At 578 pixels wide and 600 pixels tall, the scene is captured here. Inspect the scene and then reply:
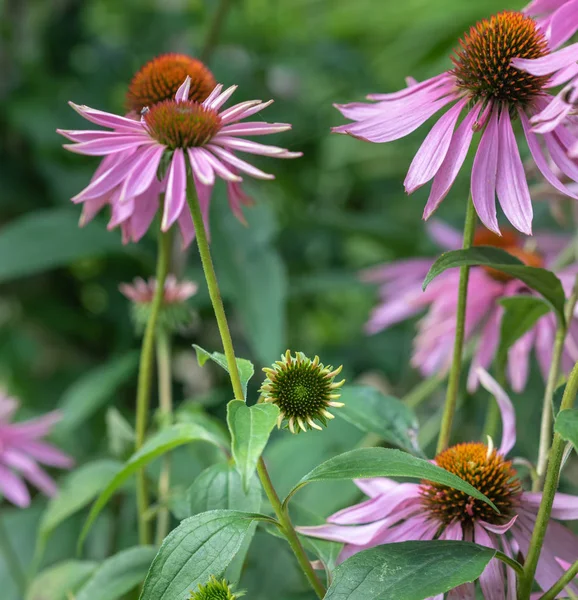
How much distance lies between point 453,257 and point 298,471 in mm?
341

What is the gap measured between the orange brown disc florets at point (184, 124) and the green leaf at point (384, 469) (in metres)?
0.14

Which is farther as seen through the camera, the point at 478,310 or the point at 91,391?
the point at 91,391

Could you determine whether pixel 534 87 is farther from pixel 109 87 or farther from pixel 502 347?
pixel 109 87

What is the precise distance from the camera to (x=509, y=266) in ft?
1.11

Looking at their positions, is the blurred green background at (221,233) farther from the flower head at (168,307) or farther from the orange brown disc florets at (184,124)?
the orange brown disc florets at (184,124)

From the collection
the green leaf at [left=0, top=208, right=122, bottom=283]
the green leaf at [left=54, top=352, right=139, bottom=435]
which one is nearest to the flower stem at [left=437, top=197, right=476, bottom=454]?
the green leaf at [left=54, top=352, right=139, bottom=435]

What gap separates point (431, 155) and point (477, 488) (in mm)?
145

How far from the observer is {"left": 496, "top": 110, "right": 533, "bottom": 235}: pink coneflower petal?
1.09ft

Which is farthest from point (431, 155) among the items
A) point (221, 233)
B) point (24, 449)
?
point (221, 233)

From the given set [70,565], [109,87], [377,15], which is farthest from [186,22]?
[70,565]

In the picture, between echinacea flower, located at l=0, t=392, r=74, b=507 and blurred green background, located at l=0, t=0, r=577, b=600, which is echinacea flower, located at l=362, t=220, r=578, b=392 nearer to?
blurred green background, located at l=0, t=0, r=577, b=600

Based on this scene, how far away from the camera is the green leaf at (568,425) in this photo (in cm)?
27

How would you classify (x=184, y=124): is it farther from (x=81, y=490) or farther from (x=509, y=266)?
(x=81, y=490)

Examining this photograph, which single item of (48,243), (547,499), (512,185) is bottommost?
(48,243)
